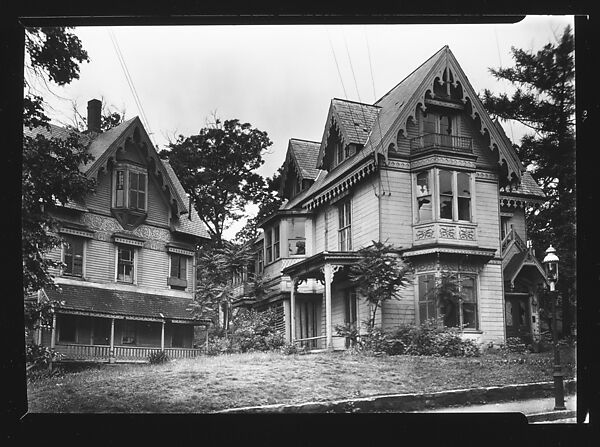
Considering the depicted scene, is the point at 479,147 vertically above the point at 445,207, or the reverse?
the point at 479,147

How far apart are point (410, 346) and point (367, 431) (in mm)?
1790

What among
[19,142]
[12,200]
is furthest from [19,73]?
[12,200]

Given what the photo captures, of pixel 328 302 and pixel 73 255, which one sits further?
pixel 328 302

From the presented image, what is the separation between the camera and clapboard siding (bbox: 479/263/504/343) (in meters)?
12.0

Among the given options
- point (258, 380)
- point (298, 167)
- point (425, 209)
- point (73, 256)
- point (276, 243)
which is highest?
point (298, 167)

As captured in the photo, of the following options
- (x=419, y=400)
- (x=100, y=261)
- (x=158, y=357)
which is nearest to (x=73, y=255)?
(x=100, y=261)

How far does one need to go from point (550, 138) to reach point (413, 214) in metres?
2.37

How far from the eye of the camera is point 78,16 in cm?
991

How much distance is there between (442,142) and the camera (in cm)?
1245

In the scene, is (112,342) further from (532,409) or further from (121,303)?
(532,409)

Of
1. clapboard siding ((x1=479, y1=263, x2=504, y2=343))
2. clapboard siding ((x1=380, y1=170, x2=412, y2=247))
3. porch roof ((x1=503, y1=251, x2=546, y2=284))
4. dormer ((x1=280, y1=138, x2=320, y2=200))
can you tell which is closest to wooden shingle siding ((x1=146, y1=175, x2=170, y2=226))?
dormer ((x1=280, y1=138, x2=320, y2=200))

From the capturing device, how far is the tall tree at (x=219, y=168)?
39.6 ft

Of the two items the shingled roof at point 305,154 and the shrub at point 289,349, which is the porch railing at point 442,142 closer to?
the shingled roof at point 305,154

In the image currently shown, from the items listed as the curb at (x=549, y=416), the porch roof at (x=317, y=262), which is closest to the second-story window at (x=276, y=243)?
the porch roof at (x=317, y=262)
